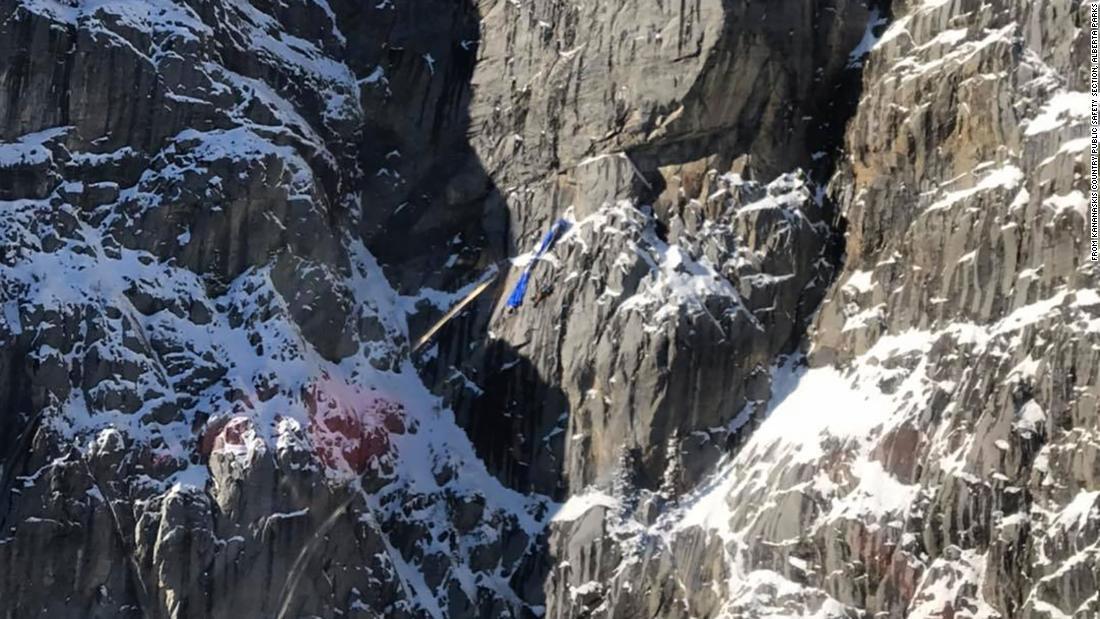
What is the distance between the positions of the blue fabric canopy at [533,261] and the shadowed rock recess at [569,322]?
15.9 inches

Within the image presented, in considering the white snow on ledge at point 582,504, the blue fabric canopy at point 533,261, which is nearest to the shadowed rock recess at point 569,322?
the white snow on ledge at point 582,504

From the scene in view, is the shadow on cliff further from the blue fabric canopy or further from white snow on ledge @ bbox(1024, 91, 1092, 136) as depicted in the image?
white snow on ledge @ bbox(1024, 91, 1092, 136)

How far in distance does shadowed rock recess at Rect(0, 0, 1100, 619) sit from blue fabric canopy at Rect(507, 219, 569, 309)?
403 mm

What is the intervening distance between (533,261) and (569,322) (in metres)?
2.49

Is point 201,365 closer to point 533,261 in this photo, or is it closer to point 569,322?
point 533,261

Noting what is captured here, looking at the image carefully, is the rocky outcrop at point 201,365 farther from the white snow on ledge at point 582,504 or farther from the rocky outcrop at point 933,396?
the rocky outcrop at point 933,396

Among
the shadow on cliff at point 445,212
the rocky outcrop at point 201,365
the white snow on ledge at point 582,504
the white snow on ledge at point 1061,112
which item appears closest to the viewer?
the rocky outcrop at point 201,365

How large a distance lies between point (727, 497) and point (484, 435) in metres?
7.43

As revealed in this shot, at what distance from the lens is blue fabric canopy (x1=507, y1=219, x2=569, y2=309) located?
236 feet

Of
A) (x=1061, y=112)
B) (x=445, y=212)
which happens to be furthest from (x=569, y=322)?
(x=1061, y=112)

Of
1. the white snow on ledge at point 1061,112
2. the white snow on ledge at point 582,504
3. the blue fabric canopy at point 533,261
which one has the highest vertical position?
the white snow on ledge at point 1061,112

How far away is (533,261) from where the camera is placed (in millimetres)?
72250

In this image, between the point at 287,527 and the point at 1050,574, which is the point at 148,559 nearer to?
the point at 287,527

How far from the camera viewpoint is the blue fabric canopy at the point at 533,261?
71.9 meters
